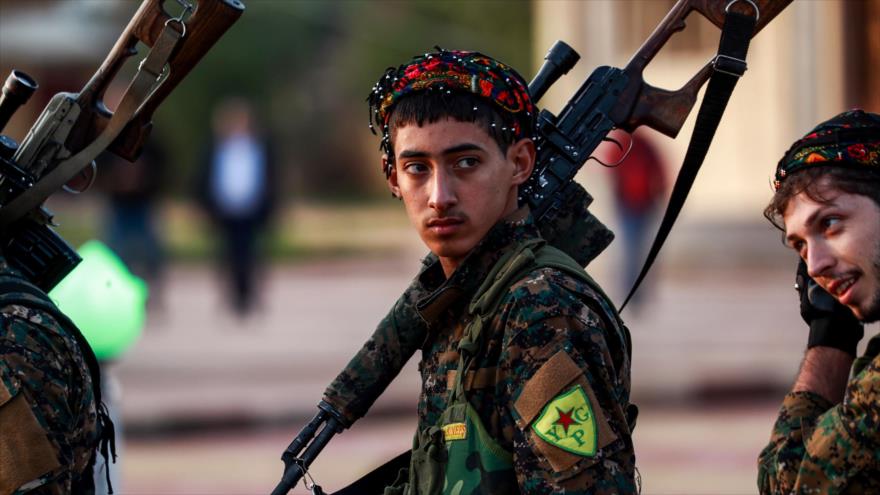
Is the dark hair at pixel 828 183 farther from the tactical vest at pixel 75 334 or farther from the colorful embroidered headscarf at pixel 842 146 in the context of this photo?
the tactical vest at pixel 75 334

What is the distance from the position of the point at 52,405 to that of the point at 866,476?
1.54 meters

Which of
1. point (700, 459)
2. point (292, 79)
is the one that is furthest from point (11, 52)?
point (700, 459)

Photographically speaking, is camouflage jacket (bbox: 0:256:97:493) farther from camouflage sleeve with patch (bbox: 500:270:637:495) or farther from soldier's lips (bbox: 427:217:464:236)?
camouflage sleeve with patch (bbox: 500:270:637:495)

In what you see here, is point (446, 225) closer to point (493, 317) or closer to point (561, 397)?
point (493, 317)

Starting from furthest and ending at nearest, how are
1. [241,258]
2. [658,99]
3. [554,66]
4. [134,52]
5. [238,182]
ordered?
[241,258]
[238,182]
[134,52]
[554,66]
[658,99]

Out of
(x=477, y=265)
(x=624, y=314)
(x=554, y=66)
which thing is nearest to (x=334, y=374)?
(x=624, y=314)

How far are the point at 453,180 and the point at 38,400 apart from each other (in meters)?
0.92

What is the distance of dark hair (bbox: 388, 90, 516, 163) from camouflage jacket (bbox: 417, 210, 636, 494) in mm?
300

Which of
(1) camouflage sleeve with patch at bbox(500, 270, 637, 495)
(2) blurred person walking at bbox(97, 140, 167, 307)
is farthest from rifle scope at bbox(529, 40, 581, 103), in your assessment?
(2) blurred person walking at bbox(97, 140, 167, 307)

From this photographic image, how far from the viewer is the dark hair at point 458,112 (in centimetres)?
284

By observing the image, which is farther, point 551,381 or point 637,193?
→ point 637,193

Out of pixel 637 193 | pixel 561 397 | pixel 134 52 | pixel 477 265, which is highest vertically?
pixel 637 193

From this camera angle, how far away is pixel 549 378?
261cm

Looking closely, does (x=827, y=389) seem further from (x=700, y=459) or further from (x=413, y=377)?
(x=413, y=377)
